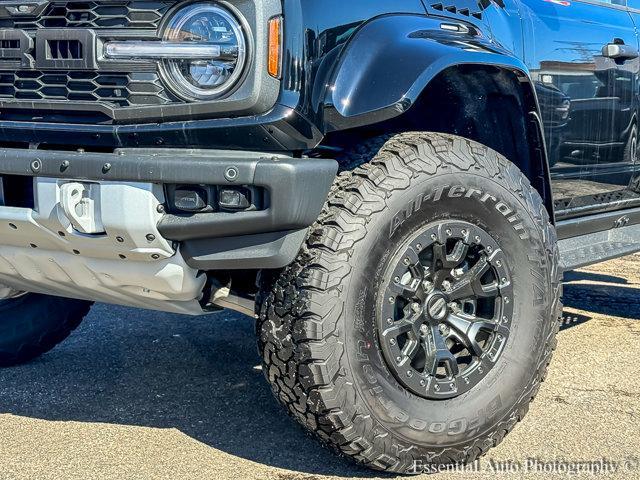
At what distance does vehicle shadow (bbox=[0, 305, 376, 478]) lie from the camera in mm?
3287

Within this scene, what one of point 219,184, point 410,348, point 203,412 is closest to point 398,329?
point 410,348

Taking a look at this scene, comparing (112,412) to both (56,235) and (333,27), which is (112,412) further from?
(333,27)

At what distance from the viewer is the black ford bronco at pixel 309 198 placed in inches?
104

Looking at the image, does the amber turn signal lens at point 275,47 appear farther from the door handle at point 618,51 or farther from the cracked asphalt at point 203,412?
the door handle at point 618,51

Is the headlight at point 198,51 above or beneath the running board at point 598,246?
above

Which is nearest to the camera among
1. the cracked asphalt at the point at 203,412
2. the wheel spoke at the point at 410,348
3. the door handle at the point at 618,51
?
the wheel spoke at the point at 410,348

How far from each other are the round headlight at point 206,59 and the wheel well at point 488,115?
62 centimetres

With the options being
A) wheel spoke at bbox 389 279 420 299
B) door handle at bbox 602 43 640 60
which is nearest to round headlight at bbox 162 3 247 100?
wheel spoke at bbox 389 279 420 299

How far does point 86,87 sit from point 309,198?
30.0 inches

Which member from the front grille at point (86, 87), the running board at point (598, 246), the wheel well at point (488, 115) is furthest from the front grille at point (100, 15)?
the running board at point (598, 246)

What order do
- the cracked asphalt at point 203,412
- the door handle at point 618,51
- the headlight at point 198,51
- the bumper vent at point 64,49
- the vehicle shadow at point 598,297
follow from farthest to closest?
the vehicle shadow at point 598,297
the door handle at point 618,51
the cracked asphalt at point 203,412
the bumper vent at point 64,49
the headlight at point 198,51

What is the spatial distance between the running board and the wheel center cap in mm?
798

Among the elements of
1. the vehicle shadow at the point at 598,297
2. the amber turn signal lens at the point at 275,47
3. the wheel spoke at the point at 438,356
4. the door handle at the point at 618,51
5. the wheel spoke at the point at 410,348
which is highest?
the amber turn signal lens at the point at 275,47

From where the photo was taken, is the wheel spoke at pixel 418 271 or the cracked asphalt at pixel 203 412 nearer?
the wheel spoke at pixel 418 271
